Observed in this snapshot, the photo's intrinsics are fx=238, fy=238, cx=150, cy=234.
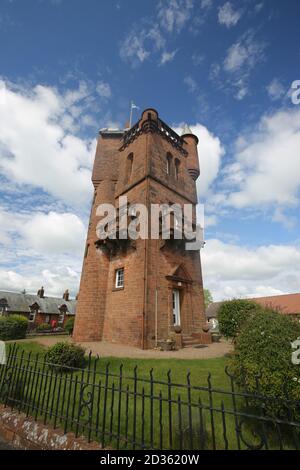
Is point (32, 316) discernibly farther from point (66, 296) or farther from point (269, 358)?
point (269, 358)

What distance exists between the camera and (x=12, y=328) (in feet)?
54.5

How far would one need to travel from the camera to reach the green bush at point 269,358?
354 centimetres

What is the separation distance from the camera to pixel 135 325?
12.1 m

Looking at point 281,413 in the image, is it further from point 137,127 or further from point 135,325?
point 137,127

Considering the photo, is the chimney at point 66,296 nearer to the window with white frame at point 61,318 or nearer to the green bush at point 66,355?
the window with white frame at point 61,318

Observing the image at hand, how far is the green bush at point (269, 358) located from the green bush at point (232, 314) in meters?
6.86

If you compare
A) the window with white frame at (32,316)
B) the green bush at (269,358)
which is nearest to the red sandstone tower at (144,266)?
the green bush at (269,358)

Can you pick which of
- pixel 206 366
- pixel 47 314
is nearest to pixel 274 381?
pixel 206 366

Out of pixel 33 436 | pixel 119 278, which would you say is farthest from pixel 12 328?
pixel 33 436

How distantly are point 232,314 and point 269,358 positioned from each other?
8.10 metres

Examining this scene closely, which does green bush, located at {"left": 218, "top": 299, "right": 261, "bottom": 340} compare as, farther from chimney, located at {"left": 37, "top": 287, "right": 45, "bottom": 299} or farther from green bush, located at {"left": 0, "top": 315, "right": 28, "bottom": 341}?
chimney, located at {"left": 37, "top": 287, "right": 45, "bottom": 299}

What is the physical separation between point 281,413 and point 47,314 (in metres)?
44.9

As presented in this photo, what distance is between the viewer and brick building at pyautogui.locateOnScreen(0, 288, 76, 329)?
3909 centimetres
